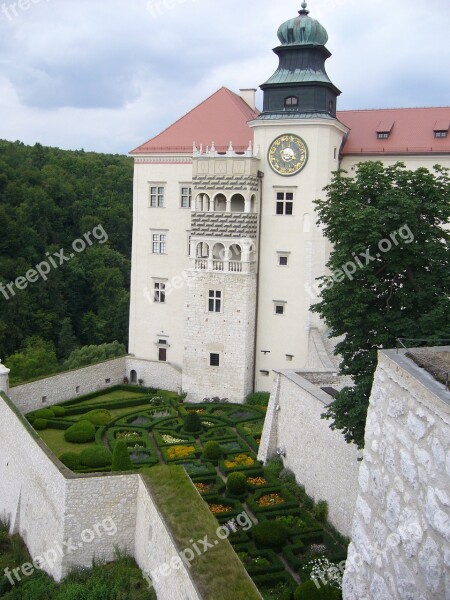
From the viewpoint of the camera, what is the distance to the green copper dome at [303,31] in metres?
26.5

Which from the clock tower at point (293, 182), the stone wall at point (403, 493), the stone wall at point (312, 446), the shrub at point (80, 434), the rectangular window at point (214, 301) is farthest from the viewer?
the rectangular window at point (214, 301)

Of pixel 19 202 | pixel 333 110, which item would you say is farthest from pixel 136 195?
pixel 19 202

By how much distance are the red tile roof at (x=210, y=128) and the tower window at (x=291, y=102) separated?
2371 millimetres

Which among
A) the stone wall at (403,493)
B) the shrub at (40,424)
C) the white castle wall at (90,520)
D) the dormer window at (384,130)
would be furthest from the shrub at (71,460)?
the dormer window at (384,130)

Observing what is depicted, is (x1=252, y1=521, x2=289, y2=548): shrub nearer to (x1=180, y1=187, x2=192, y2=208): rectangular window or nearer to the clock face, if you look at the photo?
the clock face

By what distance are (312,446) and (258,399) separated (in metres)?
9.13

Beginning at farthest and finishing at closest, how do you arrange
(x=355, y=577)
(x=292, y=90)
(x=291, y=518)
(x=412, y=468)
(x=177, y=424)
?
1. (x=292, y=90)
2. (x=177, y=424)
3. (x=291, y=518)
4. (x=355, y=577)
5. (x=412, y=468)

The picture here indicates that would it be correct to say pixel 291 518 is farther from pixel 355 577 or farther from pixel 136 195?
pixel 136 195

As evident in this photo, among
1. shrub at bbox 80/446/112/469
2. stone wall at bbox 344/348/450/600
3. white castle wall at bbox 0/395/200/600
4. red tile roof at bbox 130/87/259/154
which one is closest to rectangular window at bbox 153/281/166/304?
red tile roof at bbox 130/87/259/154

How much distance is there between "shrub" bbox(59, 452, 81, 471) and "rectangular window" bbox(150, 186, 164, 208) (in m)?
13.9

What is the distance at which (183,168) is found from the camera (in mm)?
29531

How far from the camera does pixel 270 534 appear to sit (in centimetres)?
1561

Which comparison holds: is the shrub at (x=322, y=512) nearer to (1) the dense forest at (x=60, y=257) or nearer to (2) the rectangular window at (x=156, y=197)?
(2) the rectangular window at (x=156, y=197)

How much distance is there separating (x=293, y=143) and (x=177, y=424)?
12.7 meters
